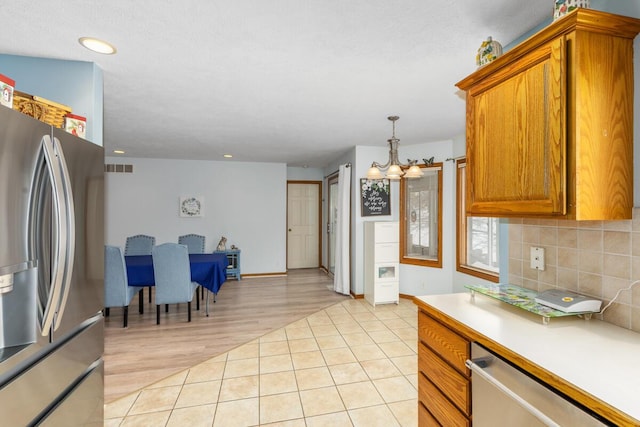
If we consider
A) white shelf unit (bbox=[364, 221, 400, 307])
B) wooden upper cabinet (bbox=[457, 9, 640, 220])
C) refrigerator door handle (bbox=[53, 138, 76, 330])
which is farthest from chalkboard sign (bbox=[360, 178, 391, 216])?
refrigerator door handle (bbox=[53, 138, 76, 330])

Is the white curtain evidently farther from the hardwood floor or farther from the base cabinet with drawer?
the base cabinet with drawer

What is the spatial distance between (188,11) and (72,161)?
909 millimetres

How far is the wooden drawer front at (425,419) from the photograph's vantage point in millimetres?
1544

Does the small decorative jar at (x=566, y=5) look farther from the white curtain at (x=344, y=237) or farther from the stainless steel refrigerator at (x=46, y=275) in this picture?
the white curtain at (x=344, y=237)

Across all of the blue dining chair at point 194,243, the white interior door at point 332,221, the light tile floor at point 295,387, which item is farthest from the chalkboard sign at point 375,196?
the blue dining chair at point 194,243

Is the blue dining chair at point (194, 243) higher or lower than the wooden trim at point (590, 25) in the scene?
lower

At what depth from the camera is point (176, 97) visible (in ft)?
9.07

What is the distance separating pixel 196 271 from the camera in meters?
4.07

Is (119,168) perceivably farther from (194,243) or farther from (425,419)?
(425,419)

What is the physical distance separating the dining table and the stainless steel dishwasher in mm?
3545

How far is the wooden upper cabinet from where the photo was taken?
115 centimetres

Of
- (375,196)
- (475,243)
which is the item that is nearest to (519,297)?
(475,243)

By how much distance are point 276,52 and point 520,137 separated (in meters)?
1.46

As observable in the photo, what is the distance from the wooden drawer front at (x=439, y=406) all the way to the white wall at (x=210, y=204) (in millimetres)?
5120
